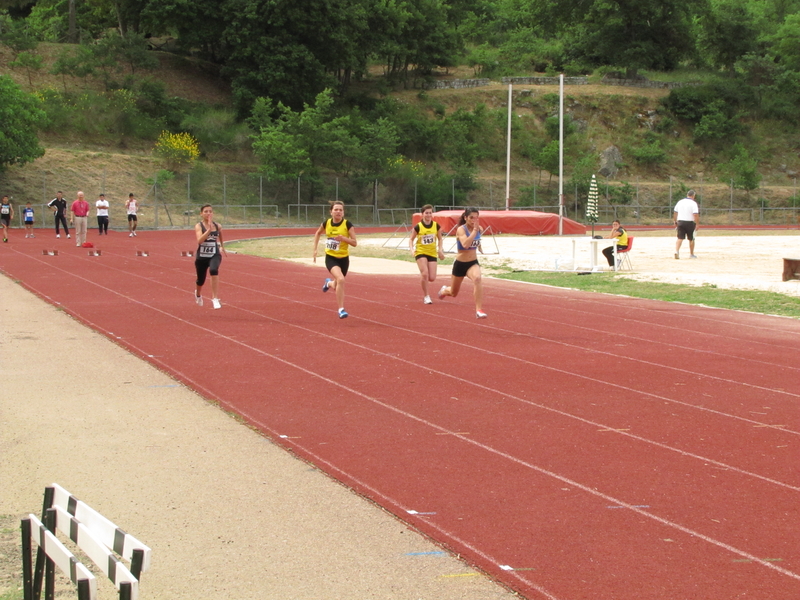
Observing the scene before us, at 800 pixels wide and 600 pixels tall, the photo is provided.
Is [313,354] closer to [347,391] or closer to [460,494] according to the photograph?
[347,391]

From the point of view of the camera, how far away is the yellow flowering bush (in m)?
50.5

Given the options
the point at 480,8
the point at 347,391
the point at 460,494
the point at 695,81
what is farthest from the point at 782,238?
the point at 480,8

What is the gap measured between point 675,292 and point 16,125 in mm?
33427

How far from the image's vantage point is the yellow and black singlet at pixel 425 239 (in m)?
15.5

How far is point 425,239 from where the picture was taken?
51.0ft

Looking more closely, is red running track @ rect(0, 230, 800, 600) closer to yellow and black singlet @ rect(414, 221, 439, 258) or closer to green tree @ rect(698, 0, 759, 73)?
yellow and black singlet @ rect(414, 221, 439, 258)

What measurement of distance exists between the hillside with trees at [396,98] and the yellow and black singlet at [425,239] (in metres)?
31.4

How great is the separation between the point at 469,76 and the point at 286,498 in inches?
2905

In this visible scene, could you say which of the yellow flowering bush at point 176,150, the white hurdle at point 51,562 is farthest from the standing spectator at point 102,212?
the white hurdle at point 51,562

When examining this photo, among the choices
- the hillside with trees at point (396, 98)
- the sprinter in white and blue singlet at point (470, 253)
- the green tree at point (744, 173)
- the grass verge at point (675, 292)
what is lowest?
the grass verge at point (675, 292)

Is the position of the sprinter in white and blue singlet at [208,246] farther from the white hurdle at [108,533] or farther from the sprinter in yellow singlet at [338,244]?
the white hurdle at [108,533]

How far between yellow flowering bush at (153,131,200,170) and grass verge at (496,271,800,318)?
31.9m

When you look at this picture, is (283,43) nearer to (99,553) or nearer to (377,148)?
(377,148)

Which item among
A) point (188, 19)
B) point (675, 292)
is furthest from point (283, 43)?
point (675, 292)
